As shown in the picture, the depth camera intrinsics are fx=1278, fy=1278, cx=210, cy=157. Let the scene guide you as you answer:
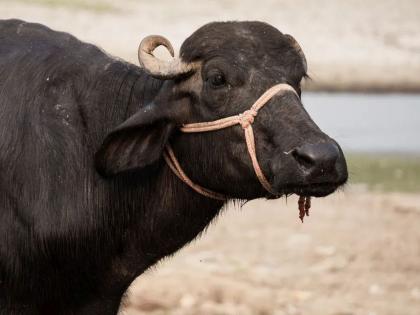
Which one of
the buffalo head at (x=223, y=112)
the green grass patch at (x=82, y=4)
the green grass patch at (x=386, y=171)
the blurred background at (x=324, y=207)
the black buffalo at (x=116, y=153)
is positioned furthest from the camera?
the green grass patch at (x=82, y=4)

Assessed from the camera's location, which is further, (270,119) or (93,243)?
(93,243)

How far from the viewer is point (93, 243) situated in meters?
5.58

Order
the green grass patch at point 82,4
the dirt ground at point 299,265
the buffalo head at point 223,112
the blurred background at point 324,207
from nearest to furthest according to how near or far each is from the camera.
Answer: the buffalo head at point 223,112 → the dirt ground at point 299,265 → the blurred background at point 324,207 → the green grass patch at point 82,4

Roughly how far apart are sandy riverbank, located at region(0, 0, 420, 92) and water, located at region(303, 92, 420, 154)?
79cm

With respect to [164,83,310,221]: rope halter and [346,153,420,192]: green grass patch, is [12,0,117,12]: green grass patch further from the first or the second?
[164,83,310,221]: rope halter

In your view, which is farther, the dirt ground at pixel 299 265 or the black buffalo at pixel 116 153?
the dirt ground at pixel 299 265

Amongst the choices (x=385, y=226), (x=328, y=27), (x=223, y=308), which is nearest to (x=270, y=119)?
(x=223, y=308)

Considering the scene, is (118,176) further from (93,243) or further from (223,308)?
(223,308)

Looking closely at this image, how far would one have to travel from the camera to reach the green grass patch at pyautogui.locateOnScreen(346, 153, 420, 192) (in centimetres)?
1299

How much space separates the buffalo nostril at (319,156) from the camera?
4930mm

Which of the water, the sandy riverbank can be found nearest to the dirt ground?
the water

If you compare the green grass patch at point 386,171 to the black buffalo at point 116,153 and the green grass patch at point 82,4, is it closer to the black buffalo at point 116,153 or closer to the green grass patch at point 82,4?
the black buffalo at point 116,153

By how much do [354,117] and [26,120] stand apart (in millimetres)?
12657

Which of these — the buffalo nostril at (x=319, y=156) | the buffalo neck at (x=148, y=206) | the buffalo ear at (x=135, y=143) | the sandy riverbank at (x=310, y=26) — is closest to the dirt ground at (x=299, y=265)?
the buffalo neck at (x=148, y=206)
